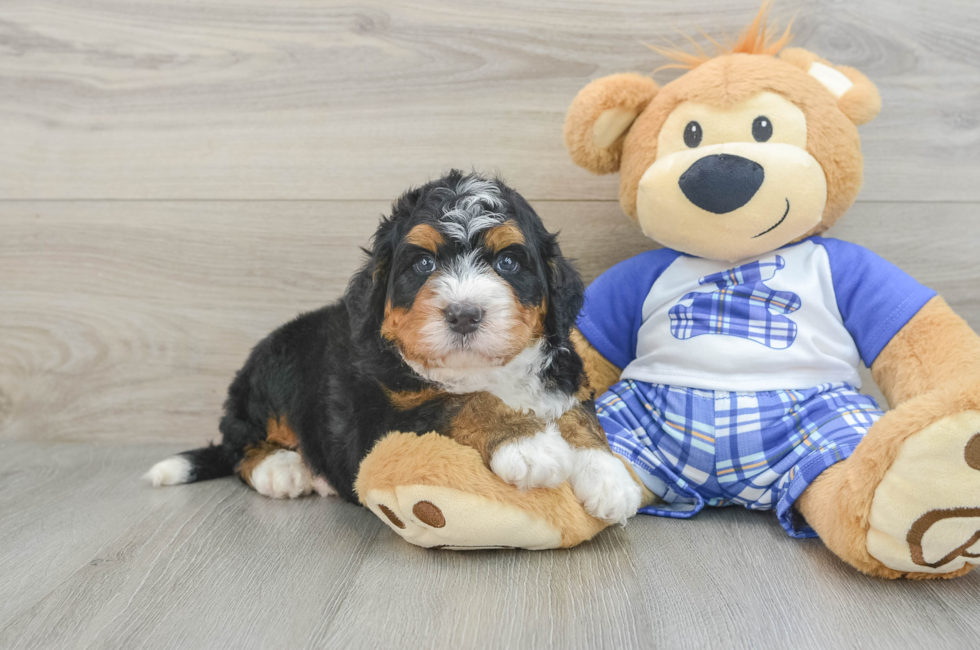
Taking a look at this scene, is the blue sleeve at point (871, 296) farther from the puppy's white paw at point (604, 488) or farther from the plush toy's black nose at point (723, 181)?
the puppy's white paw at point (604, 488)

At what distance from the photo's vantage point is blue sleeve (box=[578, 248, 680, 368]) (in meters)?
2.02

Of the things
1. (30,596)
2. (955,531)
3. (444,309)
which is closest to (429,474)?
(444,309)

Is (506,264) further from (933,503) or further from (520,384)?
(933,503)

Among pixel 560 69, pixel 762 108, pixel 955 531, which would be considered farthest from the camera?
pixel 560 69

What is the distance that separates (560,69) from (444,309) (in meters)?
1.29

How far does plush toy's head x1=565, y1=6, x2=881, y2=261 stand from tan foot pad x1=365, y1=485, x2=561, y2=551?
0.87m

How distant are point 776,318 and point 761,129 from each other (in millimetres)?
483

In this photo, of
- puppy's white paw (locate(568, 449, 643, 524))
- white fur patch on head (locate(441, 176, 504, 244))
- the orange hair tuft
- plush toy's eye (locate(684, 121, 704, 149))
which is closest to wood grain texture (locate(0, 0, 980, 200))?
the orange hair tuft

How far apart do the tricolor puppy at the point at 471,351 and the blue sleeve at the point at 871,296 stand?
0.73m

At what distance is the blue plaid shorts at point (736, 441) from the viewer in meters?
1.64

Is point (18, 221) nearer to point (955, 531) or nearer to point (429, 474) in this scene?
point (429, 474)

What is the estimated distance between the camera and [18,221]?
2.55m

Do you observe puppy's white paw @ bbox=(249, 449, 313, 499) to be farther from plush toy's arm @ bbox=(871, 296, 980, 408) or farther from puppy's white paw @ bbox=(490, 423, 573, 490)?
plush toy's arm @ bbox=(871, 296, 980, 408)

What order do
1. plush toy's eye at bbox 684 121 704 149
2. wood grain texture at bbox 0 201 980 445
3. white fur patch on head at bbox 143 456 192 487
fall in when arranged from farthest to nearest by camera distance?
1. wood grain texture at bbox 0 201 980 445
2. white fur patch on head at bbox 143 456 192 487
3. plush toy's eye at bbox 684 121 704 149
